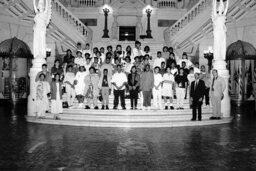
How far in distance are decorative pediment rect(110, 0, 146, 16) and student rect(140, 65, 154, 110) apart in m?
17.0

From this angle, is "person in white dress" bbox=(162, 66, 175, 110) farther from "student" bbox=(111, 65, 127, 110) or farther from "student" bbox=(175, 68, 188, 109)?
"student" bbox=(111, 65, 127, 110)

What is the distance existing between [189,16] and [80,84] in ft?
38.9

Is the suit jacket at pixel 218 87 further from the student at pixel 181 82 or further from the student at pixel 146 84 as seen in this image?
the student at pixel 146 84

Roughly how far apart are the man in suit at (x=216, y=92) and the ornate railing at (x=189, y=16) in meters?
8.59

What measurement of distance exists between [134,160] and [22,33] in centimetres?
1666

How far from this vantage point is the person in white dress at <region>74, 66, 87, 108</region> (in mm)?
12492

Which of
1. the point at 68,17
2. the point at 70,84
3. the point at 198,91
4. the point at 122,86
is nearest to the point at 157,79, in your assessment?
the point at 122,86

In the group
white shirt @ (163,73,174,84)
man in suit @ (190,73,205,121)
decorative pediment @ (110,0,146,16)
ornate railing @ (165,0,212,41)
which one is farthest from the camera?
decorative pediment @ (110,0,146,16)

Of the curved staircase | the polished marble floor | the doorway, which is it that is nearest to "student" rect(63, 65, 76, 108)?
the curved staircase

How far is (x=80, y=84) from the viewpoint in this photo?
12492 mm

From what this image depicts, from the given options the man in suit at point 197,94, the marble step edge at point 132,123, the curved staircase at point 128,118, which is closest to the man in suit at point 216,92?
the curved staircase at point 128,118

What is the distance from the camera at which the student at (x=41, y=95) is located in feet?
38.9

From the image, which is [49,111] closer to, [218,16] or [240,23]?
[218,16]

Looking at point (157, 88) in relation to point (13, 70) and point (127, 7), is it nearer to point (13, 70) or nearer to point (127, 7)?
point (13, 70)
